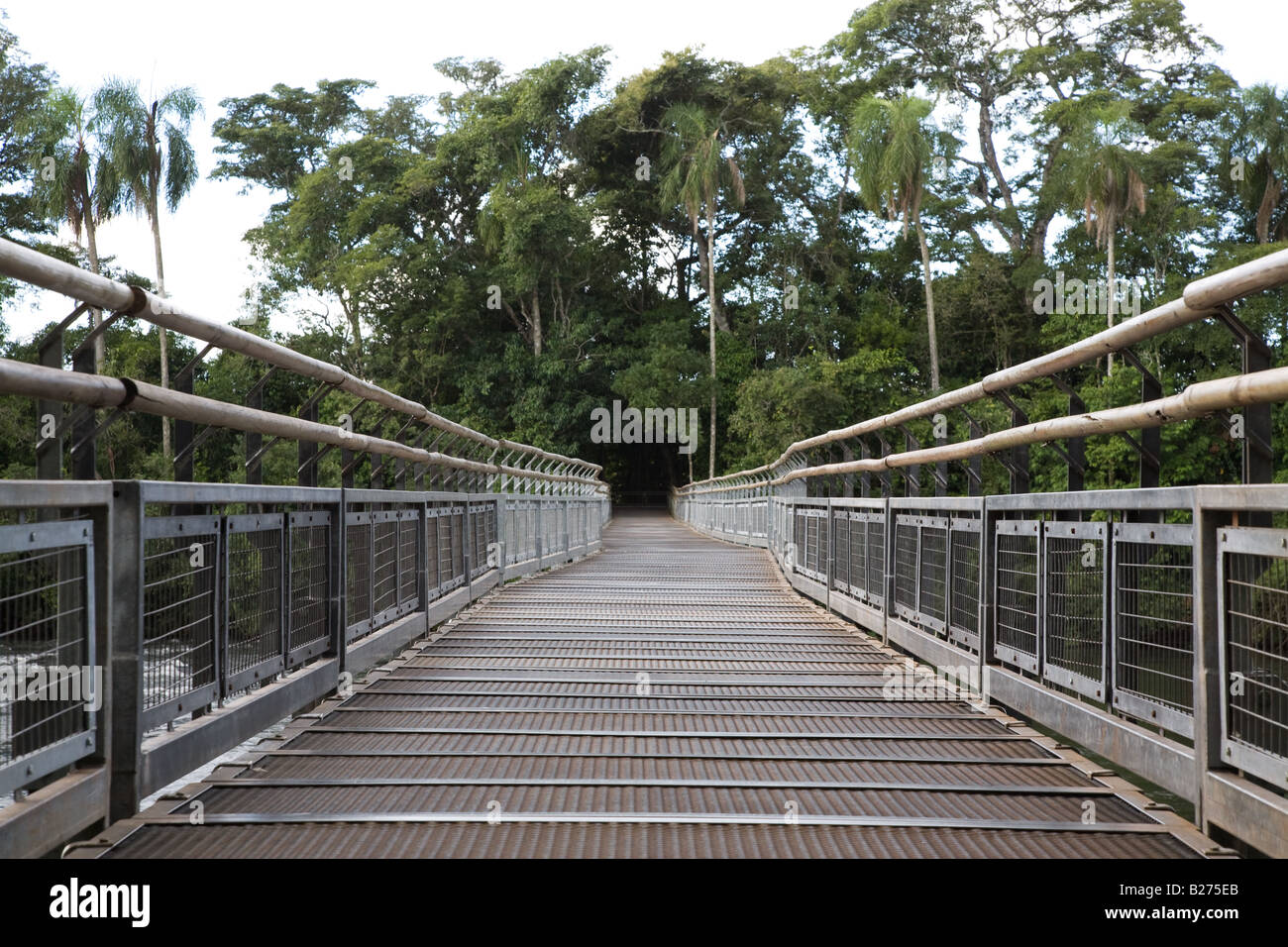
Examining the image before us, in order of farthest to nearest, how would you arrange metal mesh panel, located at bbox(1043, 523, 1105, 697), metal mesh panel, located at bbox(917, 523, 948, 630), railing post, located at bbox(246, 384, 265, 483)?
metal mesh panel, located at bbox(917, 523, 948, 630)
railing post, located at bbox(246, 384, 265, 483)
metal mesh panel, located at bbox(1043, 523, 1105, 697)

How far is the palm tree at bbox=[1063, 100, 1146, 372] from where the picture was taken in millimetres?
28984

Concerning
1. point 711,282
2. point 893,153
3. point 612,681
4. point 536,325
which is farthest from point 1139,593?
point 536,325

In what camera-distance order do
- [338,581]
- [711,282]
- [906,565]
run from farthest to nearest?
[711,282] → [906,565] → [338,581]

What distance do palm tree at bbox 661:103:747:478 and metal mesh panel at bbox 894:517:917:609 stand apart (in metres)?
30.8

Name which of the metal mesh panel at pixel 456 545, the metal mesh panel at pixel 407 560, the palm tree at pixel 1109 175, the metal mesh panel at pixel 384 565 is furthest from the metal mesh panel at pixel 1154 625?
the palm tree at pixel 1109 175

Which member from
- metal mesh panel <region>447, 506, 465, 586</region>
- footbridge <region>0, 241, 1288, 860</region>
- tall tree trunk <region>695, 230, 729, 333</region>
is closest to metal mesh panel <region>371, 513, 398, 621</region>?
footbridge <region>0, 241, 1288, 860</region>

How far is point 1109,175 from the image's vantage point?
2902cm

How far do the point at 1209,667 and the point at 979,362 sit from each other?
38228 mm

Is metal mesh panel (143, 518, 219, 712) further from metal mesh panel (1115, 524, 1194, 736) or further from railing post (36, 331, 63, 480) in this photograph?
metal mesh panel (1115, 524, 1194, 736)

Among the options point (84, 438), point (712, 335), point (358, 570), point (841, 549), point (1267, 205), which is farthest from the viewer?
point (712, 335)

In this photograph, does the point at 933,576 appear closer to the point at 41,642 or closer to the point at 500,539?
the point at 41,642

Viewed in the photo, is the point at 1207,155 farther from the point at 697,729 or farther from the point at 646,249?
the point at 697,729

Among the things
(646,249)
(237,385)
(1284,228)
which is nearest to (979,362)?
(1284,228)

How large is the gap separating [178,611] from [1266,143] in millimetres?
34612
